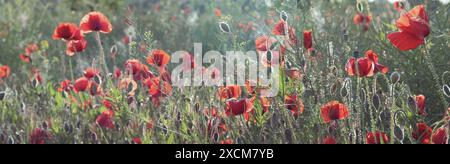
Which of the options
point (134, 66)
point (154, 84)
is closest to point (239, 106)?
Result: point (154, 84)

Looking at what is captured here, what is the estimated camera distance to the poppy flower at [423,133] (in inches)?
73.7

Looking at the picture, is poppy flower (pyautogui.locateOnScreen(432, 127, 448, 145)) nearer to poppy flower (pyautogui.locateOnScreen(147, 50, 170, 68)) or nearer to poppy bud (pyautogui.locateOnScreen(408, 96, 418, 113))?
poppy bud (pyautogui.locateOnScreen(408, 96, 418, 113))

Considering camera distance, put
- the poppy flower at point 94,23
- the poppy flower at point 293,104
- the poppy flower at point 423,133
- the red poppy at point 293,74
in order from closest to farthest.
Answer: the poppy flower at point 423,133
the poppy flower at point 293,104
the red poppy at point 293,74
the poppy flower at point 94,23

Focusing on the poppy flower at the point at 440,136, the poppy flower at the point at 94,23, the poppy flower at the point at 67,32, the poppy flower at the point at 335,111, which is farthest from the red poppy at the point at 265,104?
the poppy flower at the point at 67,32

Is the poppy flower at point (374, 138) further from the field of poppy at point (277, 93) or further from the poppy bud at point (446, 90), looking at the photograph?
the poppy bud at point (446, 90)

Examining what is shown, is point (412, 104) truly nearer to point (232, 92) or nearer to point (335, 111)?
point (335, 111)

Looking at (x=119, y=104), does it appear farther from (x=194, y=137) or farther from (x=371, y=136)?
(x=371, y=136)

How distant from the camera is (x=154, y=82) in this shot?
8.18 feet

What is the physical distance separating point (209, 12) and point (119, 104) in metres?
5.47

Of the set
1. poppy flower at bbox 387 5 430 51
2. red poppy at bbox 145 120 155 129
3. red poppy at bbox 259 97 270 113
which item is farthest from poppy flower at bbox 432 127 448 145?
red poppy at bbox 145 120 155 129

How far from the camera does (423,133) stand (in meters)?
1.87
